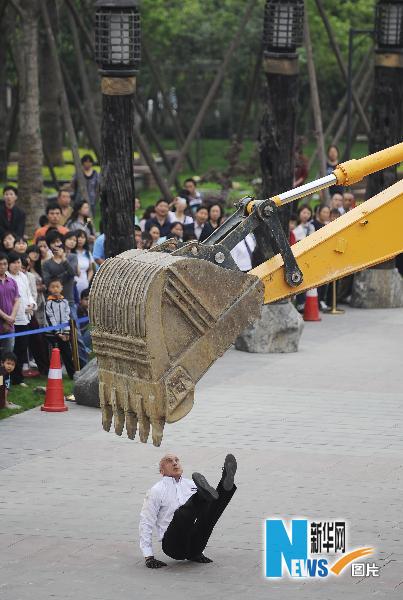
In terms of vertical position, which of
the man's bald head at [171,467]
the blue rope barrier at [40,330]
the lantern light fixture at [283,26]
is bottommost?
the blue rope barrier at [40,330]

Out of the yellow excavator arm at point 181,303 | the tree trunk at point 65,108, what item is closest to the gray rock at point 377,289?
the tree trunk at point 65,108

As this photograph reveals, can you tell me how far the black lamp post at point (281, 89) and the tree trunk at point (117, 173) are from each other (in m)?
3.30

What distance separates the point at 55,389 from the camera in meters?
17.1

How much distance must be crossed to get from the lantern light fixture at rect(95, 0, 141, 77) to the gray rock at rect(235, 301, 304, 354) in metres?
4.28

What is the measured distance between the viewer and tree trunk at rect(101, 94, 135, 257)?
58.8 feet

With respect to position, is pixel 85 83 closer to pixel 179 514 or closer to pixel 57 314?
pixel 57 314

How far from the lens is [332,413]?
17234 millimetres

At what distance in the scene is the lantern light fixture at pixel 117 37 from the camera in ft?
57.9

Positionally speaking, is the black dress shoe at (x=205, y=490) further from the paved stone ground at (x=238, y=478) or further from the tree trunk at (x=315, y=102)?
Answer: the tree trunk at (x=315, y=102)

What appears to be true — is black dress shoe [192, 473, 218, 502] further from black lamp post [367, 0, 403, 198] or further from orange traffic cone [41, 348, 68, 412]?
black lamp post [367, 0, 403, 198]

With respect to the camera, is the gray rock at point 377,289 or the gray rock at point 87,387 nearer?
the gray rock at point 87,387

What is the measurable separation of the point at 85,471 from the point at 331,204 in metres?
Answer: 12.5

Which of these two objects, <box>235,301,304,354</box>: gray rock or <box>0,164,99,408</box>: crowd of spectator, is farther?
<box>235,301,304,354</box>: gray rock

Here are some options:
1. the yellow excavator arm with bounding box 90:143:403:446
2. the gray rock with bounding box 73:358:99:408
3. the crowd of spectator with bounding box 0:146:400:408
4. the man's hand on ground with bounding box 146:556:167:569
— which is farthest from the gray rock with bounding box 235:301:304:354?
the yellow excavator arm with bounding box 90:143:403:446
